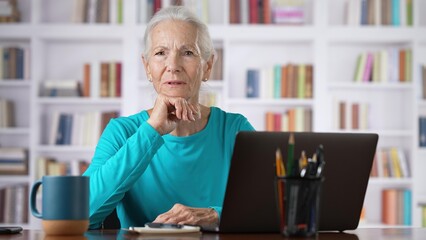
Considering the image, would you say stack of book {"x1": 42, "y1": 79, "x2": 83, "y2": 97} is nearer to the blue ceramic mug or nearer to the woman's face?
the woman's face

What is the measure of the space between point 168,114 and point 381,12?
3713mm

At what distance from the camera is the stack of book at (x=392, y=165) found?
18.0ft

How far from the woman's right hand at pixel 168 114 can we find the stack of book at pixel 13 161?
137 inches

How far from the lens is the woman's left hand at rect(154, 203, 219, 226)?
189 cm

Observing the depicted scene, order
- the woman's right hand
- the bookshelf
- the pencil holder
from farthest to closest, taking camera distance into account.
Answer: the bookshelf
the woman's right hand
the pencil holder

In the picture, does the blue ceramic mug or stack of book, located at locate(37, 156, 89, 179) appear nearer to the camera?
the blue ceramic mug

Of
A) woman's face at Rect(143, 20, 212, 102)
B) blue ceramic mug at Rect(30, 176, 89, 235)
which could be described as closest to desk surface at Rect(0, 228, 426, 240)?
blue ceramic mug at Rect(30, 176, 89, 235)

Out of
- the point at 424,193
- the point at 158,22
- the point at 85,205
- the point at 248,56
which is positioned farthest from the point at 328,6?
the point at 85,205

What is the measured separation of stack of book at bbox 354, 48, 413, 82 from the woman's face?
10.7 ft

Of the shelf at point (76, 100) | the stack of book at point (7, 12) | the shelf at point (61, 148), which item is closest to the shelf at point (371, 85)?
the shelf at point (76, 100)

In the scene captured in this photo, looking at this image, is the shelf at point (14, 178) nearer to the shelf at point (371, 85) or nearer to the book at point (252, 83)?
the book at point (252, 83)

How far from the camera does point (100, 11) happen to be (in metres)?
5.41

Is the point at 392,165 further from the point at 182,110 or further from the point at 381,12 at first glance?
the point at 182,110

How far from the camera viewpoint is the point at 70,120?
18.0 feet
